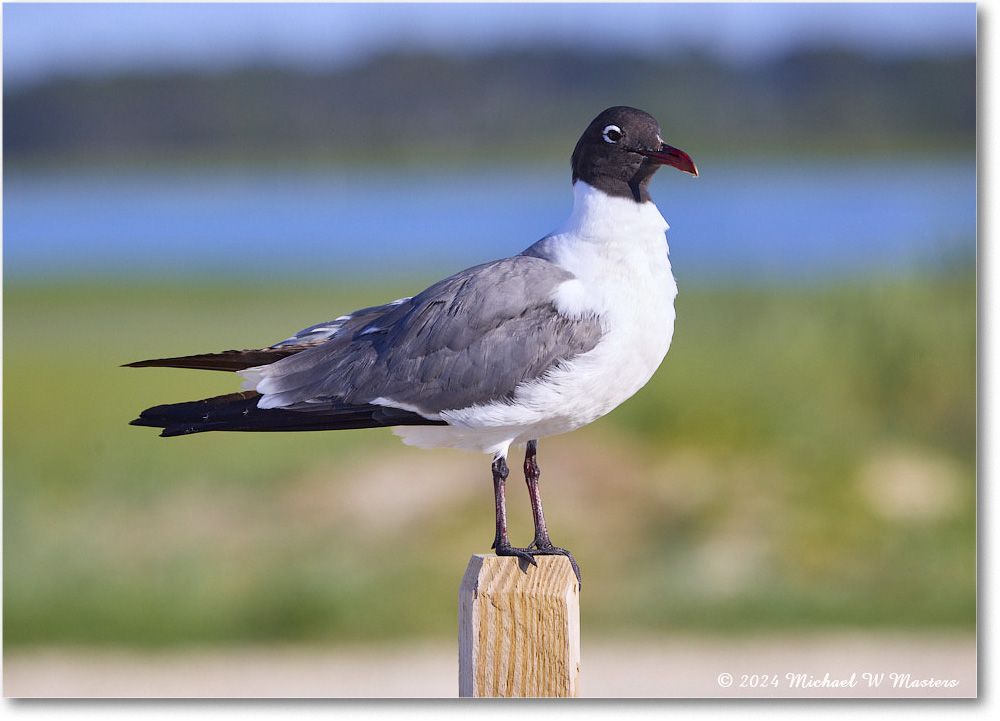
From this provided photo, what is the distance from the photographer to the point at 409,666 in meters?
5.43

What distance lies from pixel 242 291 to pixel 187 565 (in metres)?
2.28

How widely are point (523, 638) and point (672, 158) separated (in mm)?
1092

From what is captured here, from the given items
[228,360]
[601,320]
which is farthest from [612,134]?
[228,360]

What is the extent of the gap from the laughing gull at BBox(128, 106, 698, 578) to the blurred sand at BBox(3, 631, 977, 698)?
2265 mm

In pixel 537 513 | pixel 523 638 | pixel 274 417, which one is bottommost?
pixel 523 638

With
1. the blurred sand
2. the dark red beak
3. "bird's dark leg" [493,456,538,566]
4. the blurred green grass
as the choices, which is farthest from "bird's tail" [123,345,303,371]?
the blurred green grass

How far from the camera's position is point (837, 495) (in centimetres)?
595

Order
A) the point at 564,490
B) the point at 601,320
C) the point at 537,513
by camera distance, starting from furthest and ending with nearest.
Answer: the point at 564,490, the point at 537,513, the point at 601,320

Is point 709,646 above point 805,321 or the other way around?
the other way around

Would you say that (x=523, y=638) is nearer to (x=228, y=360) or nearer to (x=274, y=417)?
(x=274, y=417)

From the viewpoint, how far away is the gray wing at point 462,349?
8.20 feet

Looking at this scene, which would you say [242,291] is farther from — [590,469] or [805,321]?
[805,321]

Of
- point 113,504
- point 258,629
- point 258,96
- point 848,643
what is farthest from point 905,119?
point 113,504

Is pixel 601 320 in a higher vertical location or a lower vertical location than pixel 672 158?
lower
